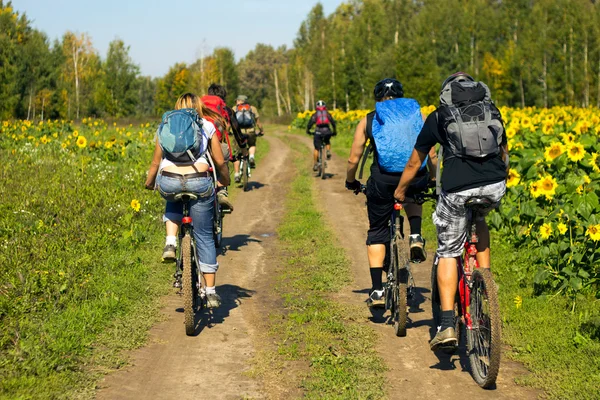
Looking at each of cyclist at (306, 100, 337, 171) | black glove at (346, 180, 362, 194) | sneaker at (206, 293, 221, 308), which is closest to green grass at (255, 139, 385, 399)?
sneaker at (206, 293, 221, 308)

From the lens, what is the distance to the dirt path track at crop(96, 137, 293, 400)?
5.27 metres

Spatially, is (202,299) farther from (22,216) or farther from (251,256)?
(22,216)

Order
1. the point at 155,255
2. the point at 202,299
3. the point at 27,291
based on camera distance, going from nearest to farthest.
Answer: the point at 202,299 < the point at 27,291 < the point at 155,255

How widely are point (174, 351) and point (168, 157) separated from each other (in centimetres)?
167

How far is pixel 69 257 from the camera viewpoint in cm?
892

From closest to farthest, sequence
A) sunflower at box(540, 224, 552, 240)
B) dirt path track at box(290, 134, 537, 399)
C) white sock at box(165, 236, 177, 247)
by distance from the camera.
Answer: dirt path track at box(290, 134, 537, 399) < white sock at box(165, 236, 177, 247) < sunflower at box(540, 224, 552, 240)

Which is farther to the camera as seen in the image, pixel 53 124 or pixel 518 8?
pixel 518 8

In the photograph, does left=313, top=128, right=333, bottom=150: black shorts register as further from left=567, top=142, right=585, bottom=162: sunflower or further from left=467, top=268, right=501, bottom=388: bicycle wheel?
left=467, top=268, right=501, bottom=388: bicycle wheel

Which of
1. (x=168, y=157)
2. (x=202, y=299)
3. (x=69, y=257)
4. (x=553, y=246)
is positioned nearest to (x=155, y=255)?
(x=69, y=257)

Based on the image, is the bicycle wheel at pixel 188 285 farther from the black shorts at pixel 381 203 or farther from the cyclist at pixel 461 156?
the cyclist at pixel 461 156

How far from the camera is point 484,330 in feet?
16.9

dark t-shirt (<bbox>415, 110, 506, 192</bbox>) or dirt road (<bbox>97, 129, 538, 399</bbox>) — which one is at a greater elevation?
dark t-shirt (<bbox>415, 110, 506, 192</bbox>)

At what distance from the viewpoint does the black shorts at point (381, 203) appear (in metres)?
6.33

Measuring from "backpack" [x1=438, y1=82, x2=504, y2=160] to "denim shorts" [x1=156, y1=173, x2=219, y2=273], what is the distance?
7.70ft
